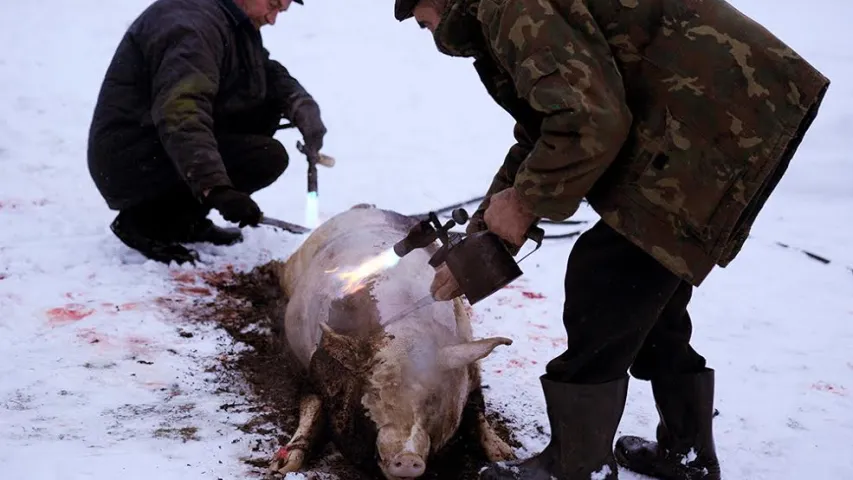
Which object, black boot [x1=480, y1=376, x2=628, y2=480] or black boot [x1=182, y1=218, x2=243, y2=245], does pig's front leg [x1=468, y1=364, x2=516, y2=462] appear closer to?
black boot [x1=480, y1=376, x2=628, y2=480]

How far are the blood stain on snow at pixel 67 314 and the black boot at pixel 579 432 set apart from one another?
2241 mm

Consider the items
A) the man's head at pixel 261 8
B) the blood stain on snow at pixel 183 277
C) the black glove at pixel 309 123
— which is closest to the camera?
the blood stain on snow at pixel 183 277

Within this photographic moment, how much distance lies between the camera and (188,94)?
417cm

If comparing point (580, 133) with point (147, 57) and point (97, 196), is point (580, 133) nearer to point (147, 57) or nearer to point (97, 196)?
point (147, 57)

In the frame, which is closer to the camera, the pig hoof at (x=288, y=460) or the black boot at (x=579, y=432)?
the black boot at (x=579, y=432)

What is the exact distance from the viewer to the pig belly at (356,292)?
308 cm

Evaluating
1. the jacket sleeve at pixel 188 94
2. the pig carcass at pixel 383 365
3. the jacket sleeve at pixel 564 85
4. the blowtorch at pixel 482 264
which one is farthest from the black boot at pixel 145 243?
the jacket sleeve at pixel 564 85

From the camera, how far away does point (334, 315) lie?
10.3ft

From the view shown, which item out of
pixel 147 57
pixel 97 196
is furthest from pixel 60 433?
pixel 97 196

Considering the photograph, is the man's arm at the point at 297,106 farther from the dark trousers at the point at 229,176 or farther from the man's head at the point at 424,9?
the man's head at the point at 424,9

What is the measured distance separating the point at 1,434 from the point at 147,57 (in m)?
2.34

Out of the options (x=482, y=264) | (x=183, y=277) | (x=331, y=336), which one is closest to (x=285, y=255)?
(x=183, y=277)

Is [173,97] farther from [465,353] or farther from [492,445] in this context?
[492,445]

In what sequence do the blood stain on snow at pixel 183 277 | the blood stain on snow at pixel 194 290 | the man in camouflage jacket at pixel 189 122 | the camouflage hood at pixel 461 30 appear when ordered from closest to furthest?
1. the camouflage hood at pixel 461 30
2. the man in camouflage jacket at pixel 189 122
3. the blood stain on snow at pixel 194 290
4. the blood stain on snow at pixel 183 277
